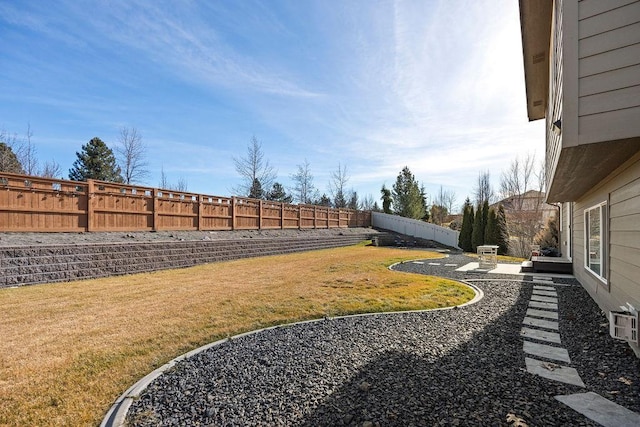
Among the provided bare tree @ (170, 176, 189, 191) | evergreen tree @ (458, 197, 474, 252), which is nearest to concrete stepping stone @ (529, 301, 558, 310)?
evergreen tree @ (458, 197, 474, 252)

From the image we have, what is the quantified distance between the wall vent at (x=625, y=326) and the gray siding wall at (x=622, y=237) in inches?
5.3

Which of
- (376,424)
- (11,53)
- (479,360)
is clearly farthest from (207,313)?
(11,53)

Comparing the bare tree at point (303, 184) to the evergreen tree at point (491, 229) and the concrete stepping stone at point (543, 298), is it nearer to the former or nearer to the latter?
the evergreen tree at point (491, 229)

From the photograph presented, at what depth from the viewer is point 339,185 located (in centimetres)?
3503

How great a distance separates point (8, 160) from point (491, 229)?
29.5 metres

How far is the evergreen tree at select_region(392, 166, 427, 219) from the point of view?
31295mm

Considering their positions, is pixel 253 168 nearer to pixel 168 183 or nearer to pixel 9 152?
pixel 168 183

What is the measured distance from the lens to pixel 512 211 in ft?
73.5

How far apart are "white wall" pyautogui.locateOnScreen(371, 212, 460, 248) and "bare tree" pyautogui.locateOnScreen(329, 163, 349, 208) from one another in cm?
928

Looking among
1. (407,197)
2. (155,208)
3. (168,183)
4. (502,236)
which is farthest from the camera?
(407,197)

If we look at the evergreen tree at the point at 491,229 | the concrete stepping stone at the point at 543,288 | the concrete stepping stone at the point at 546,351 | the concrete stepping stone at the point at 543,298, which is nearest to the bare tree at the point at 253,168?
the evergreen tree at the point at 491,229

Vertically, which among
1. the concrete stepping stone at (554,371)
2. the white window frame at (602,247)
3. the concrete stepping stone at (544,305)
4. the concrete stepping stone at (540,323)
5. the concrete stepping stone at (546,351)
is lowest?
the concrete stepping stone at (544,305)

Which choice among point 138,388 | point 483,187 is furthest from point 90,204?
point 483,187

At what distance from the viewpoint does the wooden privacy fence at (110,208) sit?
7.07m
